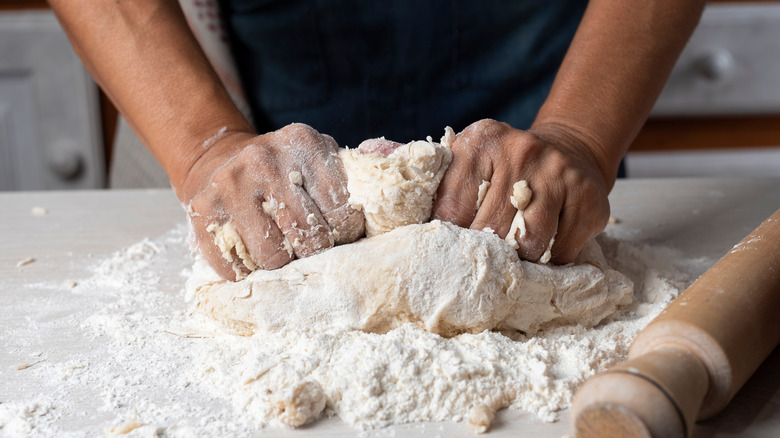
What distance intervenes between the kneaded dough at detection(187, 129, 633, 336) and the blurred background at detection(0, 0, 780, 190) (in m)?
1.82

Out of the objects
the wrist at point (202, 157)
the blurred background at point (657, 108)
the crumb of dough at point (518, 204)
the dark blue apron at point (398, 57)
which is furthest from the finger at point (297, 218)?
the blurred background at point (657, 108)

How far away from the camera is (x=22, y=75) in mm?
2516

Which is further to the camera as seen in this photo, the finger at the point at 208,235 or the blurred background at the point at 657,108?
the blurred background at the point at 657,108

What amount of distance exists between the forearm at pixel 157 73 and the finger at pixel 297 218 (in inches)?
7.8

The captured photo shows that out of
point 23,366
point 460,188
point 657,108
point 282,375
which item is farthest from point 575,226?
point 657,108

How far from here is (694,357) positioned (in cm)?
59

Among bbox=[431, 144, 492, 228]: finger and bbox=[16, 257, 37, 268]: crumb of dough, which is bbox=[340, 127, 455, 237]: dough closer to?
bbox=[431, 144, 492, 228]: finger

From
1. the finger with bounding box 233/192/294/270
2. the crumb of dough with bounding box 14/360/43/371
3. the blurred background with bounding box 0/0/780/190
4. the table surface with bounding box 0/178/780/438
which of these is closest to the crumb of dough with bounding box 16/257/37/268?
the table surface with bounding box 0/178/780/438

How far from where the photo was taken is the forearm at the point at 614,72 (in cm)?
99

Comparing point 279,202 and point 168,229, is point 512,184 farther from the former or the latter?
point 168,229

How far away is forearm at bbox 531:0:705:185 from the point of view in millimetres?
988

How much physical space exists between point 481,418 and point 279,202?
0.34 meters

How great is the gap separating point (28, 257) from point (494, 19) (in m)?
1.00

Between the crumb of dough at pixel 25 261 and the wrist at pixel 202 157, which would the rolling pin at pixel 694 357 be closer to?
the wrist at pixel 202 157
